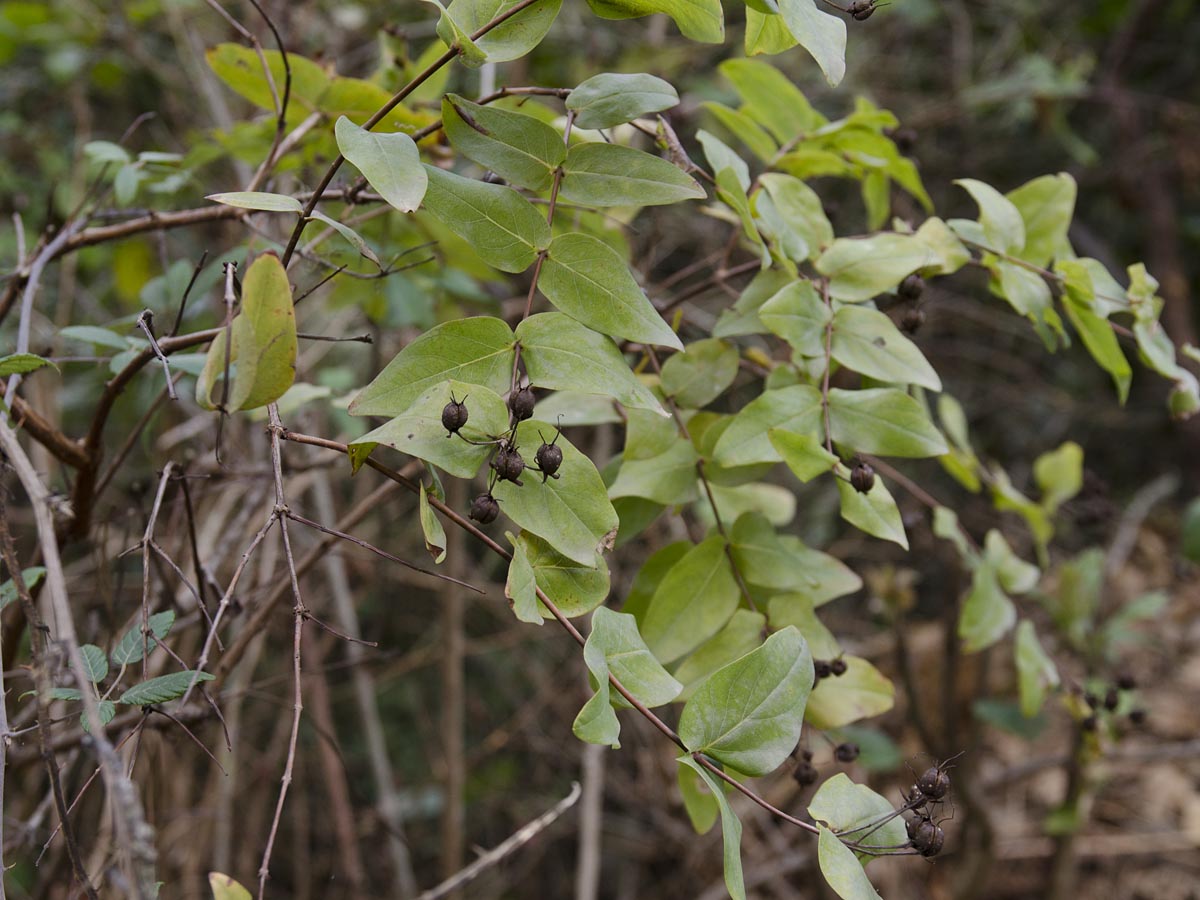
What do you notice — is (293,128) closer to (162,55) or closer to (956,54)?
(162,55)

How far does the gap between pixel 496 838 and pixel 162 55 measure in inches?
79.0

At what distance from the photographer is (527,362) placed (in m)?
0.67

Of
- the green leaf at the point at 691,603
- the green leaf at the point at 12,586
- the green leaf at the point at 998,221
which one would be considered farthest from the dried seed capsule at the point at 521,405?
the green leaf at the point at 998,221

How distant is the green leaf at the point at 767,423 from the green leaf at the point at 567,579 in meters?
0.14

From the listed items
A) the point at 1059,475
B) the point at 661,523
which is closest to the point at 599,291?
the point at 1059,475

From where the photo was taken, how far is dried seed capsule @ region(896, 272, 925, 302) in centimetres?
82

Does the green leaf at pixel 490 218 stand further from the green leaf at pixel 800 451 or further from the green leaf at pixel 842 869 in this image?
the green leaf at pixel 842 869

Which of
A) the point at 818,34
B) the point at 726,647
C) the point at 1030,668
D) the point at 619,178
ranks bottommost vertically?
the point at 1030,668

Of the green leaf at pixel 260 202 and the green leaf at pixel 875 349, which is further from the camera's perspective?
the green leaf at pixel 875 349

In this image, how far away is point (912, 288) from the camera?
0.82 meters

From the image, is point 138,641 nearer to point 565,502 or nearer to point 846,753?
point 565,502

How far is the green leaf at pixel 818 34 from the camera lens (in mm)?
598

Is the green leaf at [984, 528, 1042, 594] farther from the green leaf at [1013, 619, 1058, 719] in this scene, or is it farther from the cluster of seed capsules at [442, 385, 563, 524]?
the cluster of seed capsules at [442, 385, 563, 524]

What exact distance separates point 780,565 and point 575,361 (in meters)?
0.26
